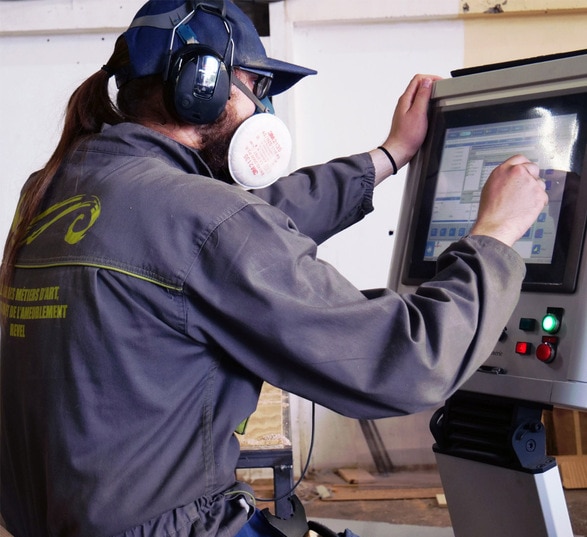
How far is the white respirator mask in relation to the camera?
1.38 meters

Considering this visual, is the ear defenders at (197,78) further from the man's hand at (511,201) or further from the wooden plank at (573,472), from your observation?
the wooden plank at (573,472)

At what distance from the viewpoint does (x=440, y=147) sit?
163 centimetres

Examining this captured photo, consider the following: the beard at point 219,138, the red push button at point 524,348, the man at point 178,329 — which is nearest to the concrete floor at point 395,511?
the red push button at point 524,348

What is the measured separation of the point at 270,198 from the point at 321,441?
214 cm

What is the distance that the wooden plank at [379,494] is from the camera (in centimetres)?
338

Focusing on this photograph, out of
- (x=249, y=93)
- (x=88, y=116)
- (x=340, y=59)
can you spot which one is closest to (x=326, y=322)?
(x=249, y=93)

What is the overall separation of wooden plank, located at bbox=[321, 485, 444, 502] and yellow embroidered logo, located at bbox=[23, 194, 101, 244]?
2.44m

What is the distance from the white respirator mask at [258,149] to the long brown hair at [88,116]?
0.14 meters

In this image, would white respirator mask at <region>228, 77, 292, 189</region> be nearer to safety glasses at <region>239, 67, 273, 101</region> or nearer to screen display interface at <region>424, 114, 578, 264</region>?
safety glasses at <region>239, 67, 273, 101</region>

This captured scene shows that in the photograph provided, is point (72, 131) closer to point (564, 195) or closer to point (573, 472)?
point (564, 195)

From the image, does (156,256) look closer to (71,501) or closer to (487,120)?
(71,501)

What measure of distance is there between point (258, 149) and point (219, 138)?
0.07m

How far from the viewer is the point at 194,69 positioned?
4.14ft

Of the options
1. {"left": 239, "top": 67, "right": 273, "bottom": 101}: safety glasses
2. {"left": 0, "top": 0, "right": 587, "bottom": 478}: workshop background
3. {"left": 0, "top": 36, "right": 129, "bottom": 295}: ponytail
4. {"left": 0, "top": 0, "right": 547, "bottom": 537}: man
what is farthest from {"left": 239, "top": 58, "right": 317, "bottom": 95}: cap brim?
{"left": 0, "top": 0, "right": 587, "bottom": 478}: workshop background
